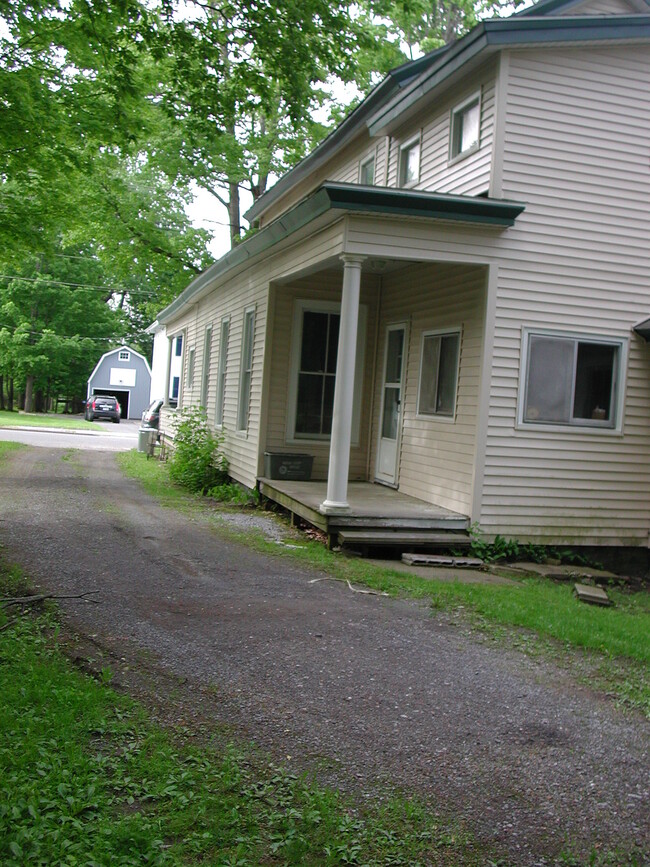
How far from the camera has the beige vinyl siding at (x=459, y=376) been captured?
405 inches

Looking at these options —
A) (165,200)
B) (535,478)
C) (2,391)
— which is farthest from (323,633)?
(2,391)

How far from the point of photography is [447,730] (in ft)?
15.1

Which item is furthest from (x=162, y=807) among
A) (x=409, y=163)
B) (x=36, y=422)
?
(x=36, y=422)

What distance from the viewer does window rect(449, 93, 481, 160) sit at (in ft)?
34.9

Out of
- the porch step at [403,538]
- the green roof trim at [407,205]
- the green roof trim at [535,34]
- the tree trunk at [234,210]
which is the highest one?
the tree trunk at [234,210]

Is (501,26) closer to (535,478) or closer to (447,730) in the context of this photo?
(535,478)

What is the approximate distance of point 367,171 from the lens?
1494 cm

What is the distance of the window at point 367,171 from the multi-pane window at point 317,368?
2.78 metres

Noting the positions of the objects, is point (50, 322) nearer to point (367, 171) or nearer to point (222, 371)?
point (222, 371)

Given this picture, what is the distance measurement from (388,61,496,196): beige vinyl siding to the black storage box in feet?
14.7

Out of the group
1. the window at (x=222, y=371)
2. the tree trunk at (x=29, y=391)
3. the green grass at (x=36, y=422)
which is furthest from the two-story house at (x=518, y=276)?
the tree trunk at (x=29, y=391)

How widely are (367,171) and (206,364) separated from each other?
6.54m

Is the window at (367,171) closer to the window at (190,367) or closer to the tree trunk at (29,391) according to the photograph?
the window at (190,367)

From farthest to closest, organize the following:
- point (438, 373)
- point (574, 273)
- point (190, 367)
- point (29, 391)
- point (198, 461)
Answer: point (29, 391), point (190, 367), point (198, 461), point (438, 373), point (574, 273)
